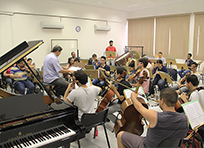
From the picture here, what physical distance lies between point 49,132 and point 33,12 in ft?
22.0

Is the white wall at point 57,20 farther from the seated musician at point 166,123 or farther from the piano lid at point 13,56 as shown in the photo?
the seated musician at point 166,123

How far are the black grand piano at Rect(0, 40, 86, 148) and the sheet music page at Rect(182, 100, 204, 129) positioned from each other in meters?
1.30

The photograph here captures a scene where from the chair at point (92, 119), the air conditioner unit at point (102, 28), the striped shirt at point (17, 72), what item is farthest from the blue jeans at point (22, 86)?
the air conditioner unit at point (102, 28)

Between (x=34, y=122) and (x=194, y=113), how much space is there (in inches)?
74.7

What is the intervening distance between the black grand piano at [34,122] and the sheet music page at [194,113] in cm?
130

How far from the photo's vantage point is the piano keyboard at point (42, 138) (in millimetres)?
1623

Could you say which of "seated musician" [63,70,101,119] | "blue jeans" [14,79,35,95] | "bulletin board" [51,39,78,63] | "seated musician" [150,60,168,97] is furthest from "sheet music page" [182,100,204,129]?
"bulletin board" [51,39,78,63]

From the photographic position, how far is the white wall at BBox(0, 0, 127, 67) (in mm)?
6785

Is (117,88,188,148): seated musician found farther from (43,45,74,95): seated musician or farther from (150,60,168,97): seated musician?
(150,60,168,97): seated musician

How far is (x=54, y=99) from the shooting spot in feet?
7.97

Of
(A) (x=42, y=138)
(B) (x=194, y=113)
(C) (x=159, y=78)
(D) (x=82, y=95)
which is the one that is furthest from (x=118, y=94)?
(C) (x=159, y=78)

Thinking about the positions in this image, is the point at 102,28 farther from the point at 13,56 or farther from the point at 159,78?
the point at 13,56

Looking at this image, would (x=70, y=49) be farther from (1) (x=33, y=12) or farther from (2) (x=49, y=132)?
(2) (x=49, y=132)

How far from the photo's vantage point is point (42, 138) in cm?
175
